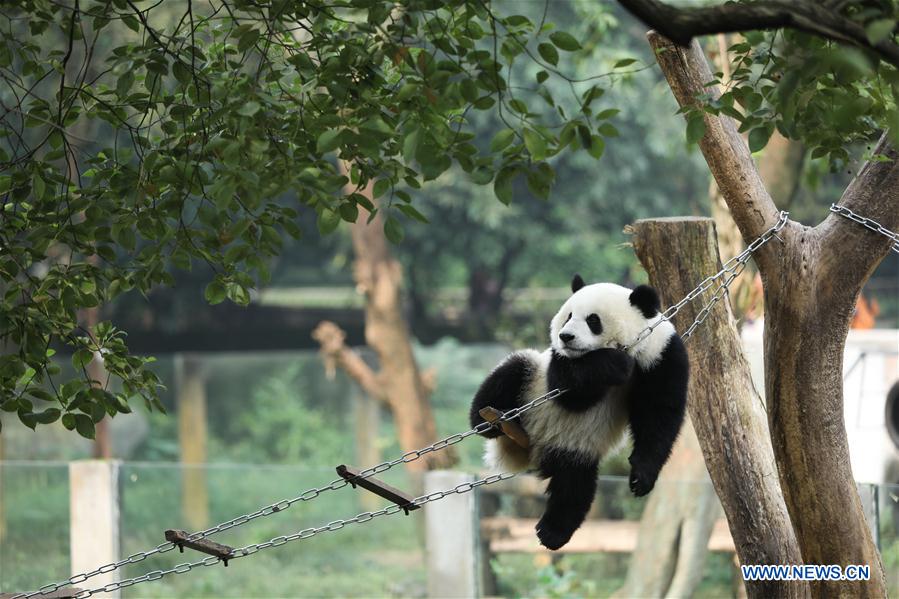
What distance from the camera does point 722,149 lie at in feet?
13.0

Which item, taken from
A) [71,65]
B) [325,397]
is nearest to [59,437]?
[325,397]

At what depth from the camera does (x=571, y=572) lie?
6645mm

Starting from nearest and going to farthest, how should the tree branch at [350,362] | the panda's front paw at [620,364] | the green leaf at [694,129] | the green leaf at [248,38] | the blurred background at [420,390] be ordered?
the green leaf at [248,38], the green leaf at [694,129], the panda's front paw at [620,364], the blurred background at [420,390], the tree branch at [350,362]

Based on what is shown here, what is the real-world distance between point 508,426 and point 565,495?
1.13 ft

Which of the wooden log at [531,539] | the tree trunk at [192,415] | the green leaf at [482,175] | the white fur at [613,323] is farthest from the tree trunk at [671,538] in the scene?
the tree trunk at [192,415]

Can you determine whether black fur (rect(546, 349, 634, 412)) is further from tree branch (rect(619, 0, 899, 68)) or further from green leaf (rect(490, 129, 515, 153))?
tree branch (rect(619, 0, 899, 68))

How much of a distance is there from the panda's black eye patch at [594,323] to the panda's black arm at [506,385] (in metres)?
0.34

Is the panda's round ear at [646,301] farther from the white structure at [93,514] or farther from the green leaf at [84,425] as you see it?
the white structure at [93,514]

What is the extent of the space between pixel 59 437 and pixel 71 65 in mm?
5512

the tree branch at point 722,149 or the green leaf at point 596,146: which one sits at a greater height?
the tree branch at point 722,149

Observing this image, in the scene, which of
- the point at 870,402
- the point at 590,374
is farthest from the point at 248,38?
the point at 870,402

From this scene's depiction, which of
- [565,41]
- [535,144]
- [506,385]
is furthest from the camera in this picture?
[506,385]

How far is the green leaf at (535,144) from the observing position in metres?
2.58
